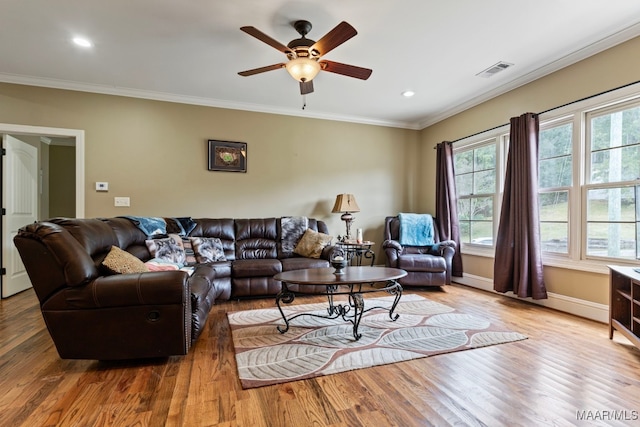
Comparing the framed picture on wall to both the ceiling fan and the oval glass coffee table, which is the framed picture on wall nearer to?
the ceiling fan

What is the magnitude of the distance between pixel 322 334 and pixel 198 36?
285cm

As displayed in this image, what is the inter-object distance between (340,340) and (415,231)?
9.12 ft

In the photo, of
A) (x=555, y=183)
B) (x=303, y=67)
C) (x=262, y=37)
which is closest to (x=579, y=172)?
(x=555, y=183)

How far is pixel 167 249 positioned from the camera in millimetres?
3307

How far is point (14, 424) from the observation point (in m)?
1.50

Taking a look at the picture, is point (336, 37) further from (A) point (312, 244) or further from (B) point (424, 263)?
(B) point (424, 263)

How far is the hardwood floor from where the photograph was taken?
5.06 ft

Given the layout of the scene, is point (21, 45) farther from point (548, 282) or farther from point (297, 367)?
point (548, 282)

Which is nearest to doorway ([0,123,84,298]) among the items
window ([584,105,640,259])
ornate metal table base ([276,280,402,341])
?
ornate metal table base ([276,280,402,341])

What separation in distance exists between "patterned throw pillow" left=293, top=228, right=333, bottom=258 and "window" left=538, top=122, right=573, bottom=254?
8.41ft

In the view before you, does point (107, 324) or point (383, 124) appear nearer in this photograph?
point (107, 324)

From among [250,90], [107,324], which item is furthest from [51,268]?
[250,90]

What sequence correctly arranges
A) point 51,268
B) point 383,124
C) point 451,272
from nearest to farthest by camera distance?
point 51,268
point 451,272
point 383,124

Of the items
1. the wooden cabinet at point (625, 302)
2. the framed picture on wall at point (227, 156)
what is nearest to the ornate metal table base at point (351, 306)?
the wooden cabinet at point (625, 302)
